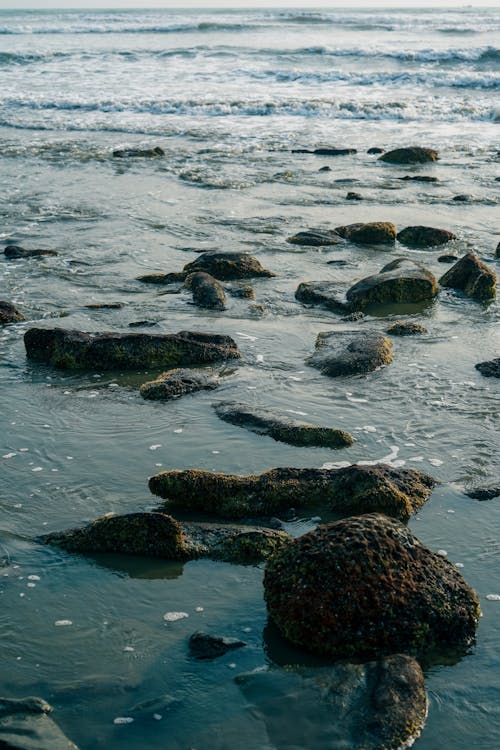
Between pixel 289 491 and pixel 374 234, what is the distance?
24.5ft

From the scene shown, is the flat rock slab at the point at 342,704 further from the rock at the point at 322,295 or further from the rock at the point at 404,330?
the rock at the point at 322,295

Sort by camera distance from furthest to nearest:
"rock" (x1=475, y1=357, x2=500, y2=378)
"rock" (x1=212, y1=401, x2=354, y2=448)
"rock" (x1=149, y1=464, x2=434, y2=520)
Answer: "rock" (x1=475, y1=357, x2=500, y2=378) < "rock" (x1=212, y1=401, x2=354, y2=448) < "rock" (x1=149, y1=464, x2=434, y2=520)

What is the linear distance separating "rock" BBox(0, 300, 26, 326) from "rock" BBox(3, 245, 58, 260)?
7.76 feet

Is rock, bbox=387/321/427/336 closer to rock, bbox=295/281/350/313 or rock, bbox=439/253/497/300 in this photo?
rock, bbox=295/281/350/313

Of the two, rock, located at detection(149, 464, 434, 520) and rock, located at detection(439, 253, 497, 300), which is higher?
rock, located at detection(439, 253, 497, 300)

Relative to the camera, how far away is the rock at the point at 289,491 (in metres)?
5.55

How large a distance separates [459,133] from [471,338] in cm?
1498

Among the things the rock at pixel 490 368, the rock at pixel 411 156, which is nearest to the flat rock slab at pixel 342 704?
the rock at pixel 490 368

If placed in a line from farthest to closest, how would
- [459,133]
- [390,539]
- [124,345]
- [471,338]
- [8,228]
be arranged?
[459,133], [8,228], [471,338], [124,345], [390,539]

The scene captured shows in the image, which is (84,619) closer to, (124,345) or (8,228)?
(124,345)

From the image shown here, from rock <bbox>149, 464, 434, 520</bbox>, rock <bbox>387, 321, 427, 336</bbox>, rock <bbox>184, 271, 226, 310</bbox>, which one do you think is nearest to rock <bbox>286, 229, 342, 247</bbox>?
rock <bbox>184, 271, 226, 310</bbox>

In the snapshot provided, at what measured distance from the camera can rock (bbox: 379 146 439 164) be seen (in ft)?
59.8

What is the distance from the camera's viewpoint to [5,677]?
13.6 ft

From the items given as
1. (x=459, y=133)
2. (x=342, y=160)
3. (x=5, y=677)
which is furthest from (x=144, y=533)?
(x=459, y=133)
